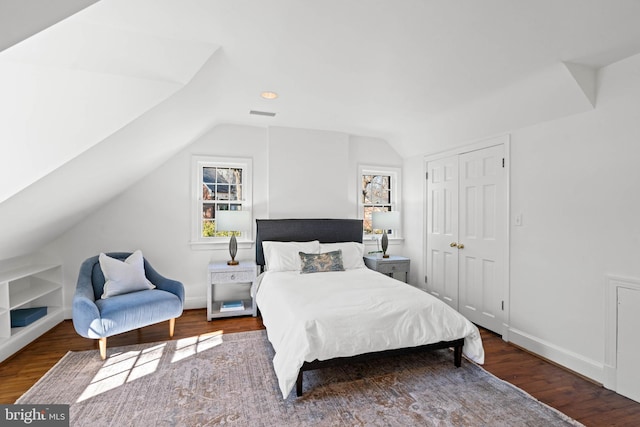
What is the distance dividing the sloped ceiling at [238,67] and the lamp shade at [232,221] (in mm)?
1062

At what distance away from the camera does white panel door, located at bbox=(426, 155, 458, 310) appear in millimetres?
4012

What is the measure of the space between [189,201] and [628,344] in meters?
4.66

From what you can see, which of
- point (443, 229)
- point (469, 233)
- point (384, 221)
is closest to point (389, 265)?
point (384, 221)

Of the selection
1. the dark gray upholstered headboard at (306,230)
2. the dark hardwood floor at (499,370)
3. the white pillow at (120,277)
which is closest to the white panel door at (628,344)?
the dark hardwood floor at (499,370)

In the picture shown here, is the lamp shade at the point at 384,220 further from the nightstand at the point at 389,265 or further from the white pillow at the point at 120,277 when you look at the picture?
the white pillow at the point at 120,277

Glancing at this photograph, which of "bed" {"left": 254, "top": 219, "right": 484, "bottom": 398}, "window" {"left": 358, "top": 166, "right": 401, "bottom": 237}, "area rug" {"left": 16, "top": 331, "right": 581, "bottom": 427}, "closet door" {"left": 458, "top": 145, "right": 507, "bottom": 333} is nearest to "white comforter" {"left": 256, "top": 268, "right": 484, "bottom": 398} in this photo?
"bed" {"left": 254, "top": 219, "right": 484, "bottom": 398}

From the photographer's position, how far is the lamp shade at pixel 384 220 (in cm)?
458

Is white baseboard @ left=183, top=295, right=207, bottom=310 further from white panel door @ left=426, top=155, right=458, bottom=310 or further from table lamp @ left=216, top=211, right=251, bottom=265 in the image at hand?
white panel door @ left=426, top=155, right=458, bottom=310

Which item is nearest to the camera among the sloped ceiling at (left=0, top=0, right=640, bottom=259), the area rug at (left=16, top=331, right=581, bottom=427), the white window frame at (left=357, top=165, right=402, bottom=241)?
the sloped ceiling at (left=0, top=0, right=640, bottom=259)

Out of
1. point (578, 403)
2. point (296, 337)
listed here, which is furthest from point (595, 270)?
point (296, 337)

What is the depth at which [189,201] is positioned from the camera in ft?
13.6

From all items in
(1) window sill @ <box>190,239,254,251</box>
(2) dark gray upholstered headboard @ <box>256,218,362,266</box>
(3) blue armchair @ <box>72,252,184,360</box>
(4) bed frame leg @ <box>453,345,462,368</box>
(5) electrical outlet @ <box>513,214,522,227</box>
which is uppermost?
(5) electrical outlet @ <box>513,214,522,227</box>

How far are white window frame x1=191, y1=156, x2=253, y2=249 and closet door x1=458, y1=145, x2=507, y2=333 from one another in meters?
2.86

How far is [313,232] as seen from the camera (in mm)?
4359
